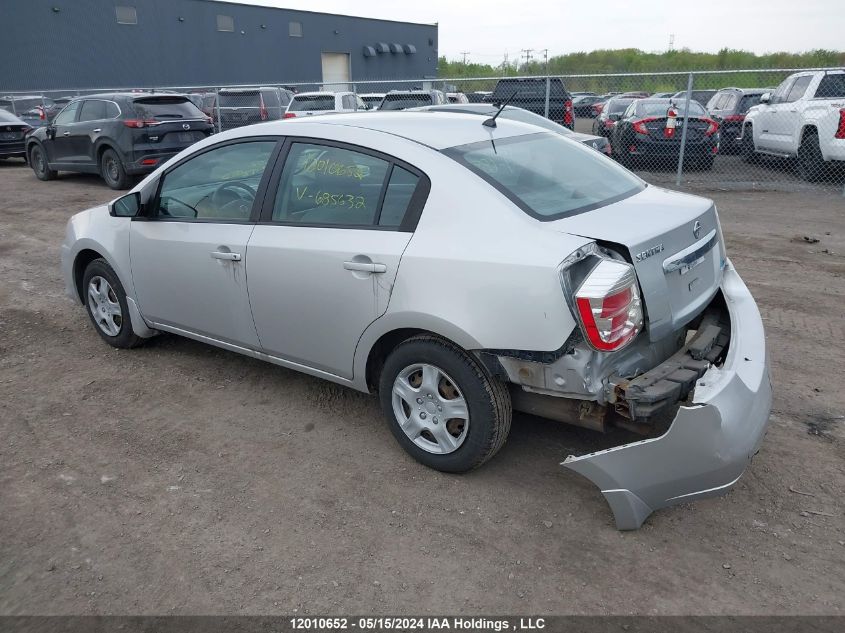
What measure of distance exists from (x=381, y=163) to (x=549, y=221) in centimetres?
Answer: 95

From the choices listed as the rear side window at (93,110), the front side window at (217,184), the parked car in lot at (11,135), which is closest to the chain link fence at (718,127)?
the rear side window at (93,110)

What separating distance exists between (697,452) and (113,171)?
502 inches

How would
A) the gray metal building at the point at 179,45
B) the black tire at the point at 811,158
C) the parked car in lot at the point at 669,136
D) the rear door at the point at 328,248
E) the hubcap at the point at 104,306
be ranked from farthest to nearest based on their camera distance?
the gray metal building at the point at 179,45
the parked car in lot at the point at 669,136
the black tire at the point at 811,158
the hubcap at the point at 104,306
the rear door at the point at 328,248

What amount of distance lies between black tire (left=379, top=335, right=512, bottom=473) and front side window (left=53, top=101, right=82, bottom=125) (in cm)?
1262

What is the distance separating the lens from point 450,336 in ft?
10.3

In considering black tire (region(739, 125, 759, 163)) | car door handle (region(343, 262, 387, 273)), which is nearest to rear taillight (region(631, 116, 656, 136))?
black tire (region(739, 125, 759, 163))

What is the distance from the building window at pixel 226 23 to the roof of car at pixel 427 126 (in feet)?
117

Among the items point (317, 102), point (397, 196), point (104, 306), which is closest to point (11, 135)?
point (317, 102)

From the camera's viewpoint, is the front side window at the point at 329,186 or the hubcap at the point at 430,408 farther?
the front side window at the point at 329,186

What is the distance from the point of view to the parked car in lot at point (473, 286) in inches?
113

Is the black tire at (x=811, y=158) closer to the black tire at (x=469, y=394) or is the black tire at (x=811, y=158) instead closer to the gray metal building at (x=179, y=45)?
the black tire at (x=469, y=394)

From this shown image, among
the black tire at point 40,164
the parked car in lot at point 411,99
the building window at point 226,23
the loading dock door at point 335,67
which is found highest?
the building window at point 226,23

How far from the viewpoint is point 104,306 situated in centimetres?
512

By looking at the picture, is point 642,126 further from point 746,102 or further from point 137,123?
point 137,123
